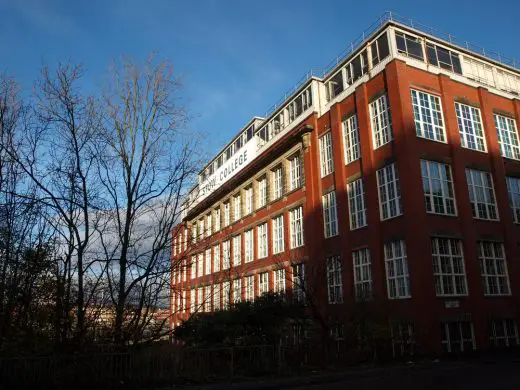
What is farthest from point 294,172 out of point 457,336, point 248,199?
point 457,336

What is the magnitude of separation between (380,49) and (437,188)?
31.2 feet

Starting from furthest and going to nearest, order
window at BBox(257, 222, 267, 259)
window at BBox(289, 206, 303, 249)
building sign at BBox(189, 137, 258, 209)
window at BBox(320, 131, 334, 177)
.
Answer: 1. building sign at BBox(189, 137, 258, 209)
2. window at BBox(257, 222, 267, 259)
3. window at BBox(289, 206, 303, 249)
4. window at BBox(320, 131, 334, 177)

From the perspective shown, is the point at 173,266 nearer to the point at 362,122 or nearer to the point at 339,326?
the point at 339,326

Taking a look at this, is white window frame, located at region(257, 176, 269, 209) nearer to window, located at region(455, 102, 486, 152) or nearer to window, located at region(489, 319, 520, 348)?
window, located at region(455, 102, 486, 152)

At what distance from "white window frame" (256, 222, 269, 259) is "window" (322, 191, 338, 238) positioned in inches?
354

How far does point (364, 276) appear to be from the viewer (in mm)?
27547

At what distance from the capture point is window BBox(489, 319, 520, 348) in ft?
80.7

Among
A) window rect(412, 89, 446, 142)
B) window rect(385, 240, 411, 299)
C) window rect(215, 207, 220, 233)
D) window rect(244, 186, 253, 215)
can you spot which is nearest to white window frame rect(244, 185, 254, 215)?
window rect(244, 186, 253, 215)

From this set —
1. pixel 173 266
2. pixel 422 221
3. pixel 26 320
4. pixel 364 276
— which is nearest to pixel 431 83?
pixel 422 221

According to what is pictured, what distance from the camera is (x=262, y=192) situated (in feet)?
141

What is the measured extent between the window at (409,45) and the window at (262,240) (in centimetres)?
1944

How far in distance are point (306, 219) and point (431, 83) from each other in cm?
1266

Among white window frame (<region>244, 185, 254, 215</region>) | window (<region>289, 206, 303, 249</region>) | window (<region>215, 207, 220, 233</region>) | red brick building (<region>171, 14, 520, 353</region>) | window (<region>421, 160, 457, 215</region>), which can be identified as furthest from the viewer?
window (<region>215, 207, 220, 233</region>)

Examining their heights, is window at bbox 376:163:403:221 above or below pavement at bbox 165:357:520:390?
above
